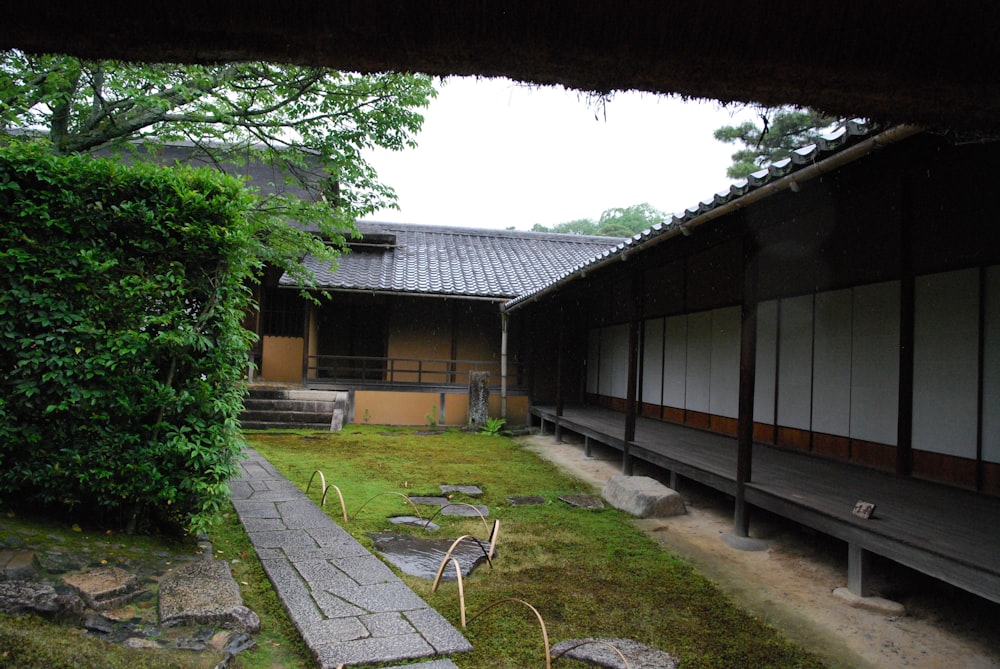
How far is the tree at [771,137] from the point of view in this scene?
17.1 metres

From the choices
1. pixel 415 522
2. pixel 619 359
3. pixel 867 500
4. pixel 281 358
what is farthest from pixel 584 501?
pixel 281 358

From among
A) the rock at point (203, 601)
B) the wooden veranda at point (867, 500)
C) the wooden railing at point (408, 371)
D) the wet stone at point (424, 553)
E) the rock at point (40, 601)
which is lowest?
the wet stone at point (424, 553)

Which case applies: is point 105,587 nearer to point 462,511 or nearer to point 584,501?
point 462,511

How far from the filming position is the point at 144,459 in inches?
155

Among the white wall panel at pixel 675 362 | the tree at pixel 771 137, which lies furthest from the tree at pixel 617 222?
the white wall panel at pixel 675 362

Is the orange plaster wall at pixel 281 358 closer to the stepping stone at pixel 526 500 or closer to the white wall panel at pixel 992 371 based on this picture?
the stepping stone at pixel 526 500

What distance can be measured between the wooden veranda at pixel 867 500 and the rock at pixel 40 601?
173 inches

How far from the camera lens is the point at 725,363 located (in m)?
8.59

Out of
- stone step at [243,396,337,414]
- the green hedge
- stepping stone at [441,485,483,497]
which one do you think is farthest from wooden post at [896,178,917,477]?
stone step at [243,396,337,414]

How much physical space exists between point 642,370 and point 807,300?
4.44 m

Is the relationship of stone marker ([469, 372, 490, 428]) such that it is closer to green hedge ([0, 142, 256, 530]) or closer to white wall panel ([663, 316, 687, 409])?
white wall panel ([663, 316, 687, 409])

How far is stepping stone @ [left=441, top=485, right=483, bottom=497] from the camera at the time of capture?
691 cm

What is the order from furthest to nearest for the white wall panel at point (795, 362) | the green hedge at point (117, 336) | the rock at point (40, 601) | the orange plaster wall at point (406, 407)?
the orange plaster wall at point (406, 407) → the white wall panel at point (795, 362) → the green hedge at point (117, 336) → the rock at point (40, 601)

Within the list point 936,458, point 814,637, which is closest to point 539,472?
point 936,458
